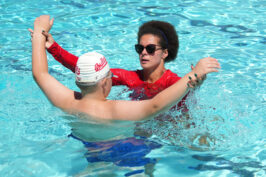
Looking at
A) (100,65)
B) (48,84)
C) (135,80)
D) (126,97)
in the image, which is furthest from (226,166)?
(48,84)

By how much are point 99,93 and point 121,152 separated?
659mm

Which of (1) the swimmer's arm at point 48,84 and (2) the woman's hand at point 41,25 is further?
(2) the woman's hand at point 41,25

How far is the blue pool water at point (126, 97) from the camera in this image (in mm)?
3898

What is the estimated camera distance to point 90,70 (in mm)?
3479

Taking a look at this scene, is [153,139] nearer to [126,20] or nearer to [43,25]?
[43,25]

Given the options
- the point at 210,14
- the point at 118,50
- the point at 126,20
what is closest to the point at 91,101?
the point at 118,50

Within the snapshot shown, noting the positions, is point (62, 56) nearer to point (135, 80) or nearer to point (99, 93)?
point (135, 80)

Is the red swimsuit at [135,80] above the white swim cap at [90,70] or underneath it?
underneath

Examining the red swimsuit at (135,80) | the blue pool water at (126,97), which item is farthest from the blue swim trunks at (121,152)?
the red swimsuit at (135,80)

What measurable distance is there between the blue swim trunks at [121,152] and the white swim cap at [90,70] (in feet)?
2.34

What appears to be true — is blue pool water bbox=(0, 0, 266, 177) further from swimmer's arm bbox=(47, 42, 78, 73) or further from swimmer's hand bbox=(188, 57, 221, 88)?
swimmer's hand bbox=(188, 57, 221, 88)

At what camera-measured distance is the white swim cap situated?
347cm

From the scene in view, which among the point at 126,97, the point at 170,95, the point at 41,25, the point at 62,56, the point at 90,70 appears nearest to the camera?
the point at 170,95

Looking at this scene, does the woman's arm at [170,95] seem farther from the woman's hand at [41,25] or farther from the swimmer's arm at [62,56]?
the swimmer's arm at [62,56]
